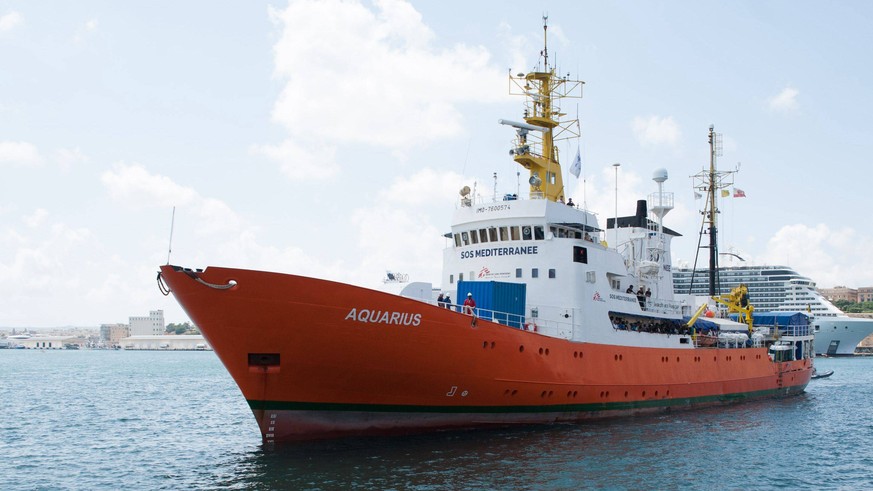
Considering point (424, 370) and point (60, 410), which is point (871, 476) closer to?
point (424, 370)

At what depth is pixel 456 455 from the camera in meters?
17.3

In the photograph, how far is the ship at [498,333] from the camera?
54.6ft

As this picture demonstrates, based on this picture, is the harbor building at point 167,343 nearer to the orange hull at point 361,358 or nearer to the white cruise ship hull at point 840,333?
the white cruise ship hull at point 840,333

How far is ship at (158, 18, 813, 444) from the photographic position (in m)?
16.6

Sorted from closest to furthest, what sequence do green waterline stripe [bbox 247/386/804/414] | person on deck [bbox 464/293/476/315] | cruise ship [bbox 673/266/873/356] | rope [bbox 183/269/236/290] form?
rope [bbox 183/269/236/290] < green waterline stripe [bbox 247/386/804/414] < person on deck [bbox 464/293/476/315] < cruise ship [bbox 673/266/873/356]

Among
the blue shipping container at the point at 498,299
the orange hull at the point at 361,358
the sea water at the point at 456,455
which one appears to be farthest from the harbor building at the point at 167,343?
the orange hull at the point at 361,358

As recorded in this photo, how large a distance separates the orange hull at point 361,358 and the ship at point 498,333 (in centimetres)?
4

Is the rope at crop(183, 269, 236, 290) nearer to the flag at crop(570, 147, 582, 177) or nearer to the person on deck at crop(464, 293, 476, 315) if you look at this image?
the person on deck at crop(464, 293, 476, 315)

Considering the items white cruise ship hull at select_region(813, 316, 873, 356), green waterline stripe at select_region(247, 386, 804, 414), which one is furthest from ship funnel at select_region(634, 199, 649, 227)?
white cruise ship hull at select_region(813, 316, 873, 356)

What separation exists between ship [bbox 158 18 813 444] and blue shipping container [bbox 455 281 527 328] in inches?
1.7

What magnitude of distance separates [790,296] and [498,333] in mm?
92273

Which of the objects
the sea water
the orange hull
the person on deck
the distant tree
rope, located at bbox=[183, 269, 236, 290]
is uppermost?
the distant tree

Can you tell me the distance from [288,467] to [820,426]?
1980cm

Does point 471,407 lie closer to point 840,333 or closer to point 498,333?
point 498,333
